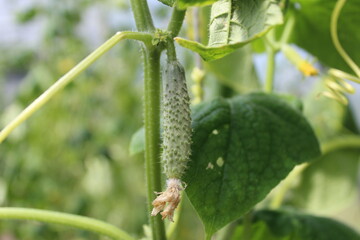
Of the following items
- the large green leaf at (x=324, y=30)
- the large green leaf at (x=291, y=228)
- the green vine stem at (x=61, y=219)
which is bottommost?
the large green leaf at (x=291, y=228)

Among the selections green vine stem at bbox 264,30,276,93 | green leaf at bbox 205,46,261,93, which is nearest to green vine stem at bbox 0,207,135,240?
green vine stem at bbox 264,30,276,93

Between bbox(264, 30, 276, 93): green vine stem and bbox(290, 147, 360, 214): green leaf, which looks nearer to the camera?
bbox(264, 30, 276, 93): green vine stem

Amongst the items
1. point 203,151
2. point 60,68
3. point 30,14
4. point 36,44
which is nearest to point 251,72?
point 203,151

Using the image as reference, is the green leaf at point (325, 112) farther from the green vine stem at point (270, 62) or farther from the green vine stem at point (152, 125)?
the green vine stem at point (152, 125)

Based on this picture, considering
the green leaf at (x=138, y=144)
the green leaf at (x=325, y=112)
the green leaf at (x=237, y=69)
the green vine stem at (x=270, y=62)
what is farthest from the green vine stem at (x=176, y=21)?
the green leaf at (x=325, y=112)

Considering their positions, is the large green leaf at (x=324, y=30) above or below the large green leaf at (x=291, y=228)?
above

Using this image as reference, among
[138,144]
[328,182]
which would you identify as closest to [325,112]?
[328,182]

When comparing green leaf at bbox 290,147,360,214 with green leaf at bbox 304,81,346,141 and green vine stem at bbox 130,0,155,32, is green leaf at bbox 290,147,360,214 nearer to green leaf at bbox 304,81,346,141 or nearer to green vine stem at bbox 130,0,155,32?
green leaf at bbox 304,81,346,141

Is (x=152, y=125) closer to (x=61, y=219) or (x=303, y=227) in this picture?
(x=61, y=219)
